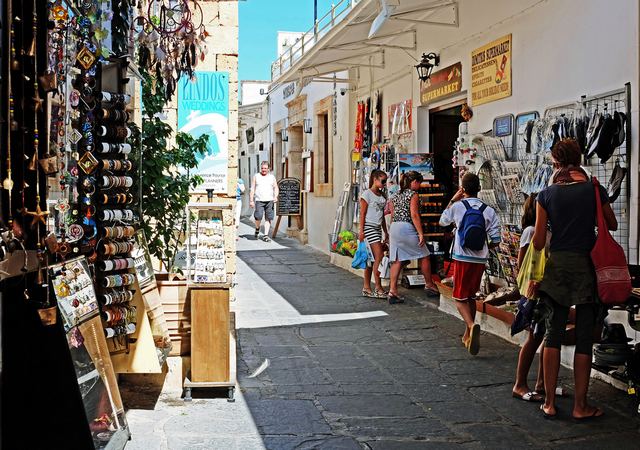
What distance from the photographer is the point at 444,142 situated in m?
11.1

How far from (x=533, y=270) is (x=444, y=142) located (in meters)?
6.42

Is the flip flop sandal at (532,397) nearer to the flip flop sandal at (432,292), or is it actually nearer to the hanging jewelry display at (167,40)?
the hanging jewelry display at (167,40)

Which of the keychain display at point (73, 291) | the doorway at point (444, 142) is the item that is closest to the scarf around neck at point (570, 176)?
the keychain display at point (73, 291)

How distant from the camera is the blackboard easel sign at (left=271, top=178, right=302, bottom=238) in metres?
19.3

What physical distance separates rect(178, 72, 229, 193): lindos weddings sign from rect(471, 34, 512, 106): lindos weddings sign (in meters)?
2.98

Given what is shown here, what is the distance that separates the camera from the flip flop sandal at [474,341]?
6.50m

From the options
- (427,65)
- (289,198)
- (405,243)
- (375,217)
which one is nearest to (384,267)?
(375,217)

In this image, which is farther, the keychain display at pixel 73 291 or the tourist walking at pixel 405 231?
the tourist walking at pixel 405 231

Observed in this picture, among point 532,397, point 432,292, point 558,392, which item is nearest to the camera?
point 532,397

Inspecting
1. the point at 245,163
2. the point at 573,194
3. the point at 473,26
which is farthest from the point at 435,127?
the point at 245,163

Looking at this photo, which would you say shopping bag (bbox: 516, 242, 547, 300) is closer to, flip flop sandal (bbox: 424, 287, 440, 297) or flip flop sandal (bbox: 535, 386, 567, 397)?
flip flop sandal (bbox: 535, 386, 567, 397)

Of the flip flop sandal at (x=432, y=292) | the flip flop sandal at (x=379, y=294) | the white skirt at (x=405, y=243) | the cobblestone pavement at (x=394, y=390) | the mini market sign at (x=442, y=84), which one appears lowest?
the cobblestone pavement at (x=394, y=390)

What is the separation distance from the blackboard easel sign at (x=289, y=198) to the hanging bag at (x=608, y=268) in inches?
582

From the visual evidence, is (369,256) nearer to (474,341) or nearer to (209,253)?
(474,341)
